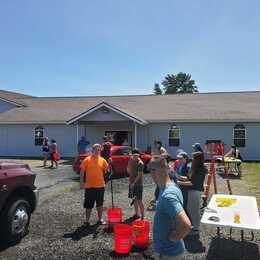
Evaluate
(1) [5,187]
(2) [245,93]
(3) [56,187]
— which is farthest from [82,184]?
(2) [245,93]

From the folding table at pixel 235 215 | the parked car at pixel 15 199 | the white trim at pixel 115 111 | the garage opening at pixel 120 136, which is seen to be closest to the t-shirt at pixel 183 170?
the folding table at pixel 235 215

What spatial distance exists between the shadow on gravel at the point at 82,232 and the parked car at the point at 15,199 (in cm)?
88

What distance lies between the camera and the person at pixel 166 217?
128 inches

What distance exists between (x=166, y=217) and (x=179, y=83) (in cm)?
7779

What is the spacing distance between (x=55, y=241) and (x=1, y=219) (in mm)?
1093

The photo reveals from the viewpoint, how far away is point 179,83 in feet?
261

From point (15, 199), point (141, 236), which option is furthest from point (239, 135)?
point (15, 199)

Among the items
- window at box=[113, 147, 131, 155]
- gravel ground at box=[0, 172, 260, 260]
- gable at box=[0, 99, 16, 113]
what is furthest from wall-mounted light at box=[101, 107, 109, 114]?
gravel ground at box=[0, 172, 260, 260]

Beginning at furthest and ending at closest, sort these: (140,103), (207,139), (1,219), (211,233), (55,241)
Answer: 1. (140,103)
2. (207,139)
3. (211,233)
4. (55,241)
5. (1,219)

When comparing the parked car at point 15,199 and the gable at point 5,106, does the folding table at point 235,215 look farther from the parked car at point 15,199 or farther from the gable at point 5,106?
the gable at point 5,106

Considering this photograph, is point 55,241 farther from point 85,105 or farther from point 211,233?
point 85,105

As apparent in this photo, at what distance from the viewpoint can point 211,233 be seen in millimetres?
7102

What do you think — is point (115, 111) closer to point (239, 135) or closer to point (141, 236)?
point (239, 135)

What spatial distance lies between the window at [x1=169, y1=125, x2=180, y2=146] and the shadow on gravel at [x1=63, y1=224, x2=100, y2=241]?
53.5ft
